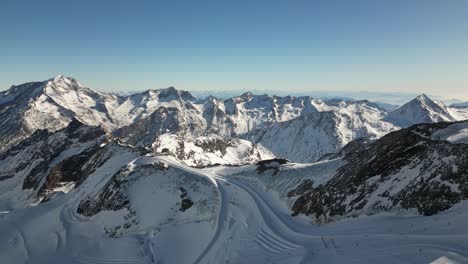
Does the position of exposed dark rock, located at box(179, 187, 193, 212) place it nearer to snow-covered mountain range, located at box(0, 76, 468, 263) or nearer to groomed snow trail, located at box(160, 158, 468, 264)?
snow-covered mountain range, located at box(0, 76, 468, 263)

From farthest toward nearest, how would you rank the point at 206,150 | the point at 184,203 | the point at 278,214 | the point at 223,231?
the point at 206,150
the point at 184,203
the point at 278,214
the point at 223,231

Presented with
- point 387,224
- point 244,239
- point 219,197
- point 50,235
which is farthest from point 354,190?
point 50,235

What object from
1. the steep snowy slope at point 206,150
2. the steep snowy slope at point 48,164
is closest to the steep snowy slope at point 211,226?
the steep snowy slope at point 206,150

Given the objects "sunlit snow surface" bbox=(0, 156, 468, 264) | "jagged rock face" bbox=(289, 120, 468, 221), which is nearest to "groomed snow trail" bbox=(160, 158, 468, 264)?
"sunlit snow surface" bbox=(0, 156, 468, 264)

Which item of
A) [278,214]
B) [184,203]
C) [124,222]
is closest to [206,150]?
[184,203]

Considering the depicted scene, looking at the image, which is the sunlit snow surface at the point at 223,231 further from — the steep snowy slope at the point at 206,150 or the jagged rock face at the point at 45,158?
the jagged rock face at the point at 45,158

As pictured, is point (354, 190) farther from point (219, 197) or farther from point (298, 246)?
point (219, 197)

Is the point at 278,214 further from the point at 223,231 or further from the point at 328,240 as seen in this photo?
the point at 328,240
